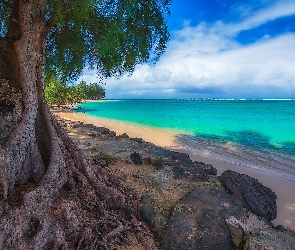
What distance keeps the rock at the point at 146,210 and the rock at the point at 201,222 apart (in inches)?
18.9

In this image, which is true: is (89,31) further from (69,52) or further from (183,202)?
(183,202)

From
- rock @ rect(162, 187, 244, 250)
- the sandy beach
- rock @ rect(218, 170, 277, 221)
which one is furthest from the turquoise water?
rock @ rect(162, 187, 244, 250)

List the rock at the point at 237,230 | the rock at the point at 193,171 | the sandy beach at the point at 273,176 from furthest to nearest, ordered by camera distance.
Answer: the rock at the point at 193,171 < the sandy beach at the point at 273,176 < the rock at the point at 237,230

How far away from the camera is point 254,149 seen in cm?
2019

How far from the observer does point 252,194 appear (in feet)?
27.1

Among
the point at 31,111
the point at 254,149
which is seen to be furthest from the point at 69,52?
the point at 254,149

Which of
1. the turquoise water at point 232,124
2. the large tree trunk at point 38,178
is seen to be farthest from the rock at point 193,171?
the turquoise water at point 232,124

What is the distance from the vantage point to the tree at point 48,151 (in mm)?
4402

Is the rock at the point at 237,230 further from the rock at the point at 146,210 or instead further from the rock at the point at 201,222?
the rock at the point at 146,210

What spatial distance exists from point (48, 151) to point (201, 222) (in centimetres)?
378

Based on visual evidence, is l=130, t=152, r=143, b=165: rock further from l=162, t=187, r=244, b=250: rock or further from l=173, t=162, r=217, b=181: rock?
l=162, t=187, r=244, b=250: rock

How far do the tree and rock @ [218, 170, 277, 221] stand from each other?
3724mm

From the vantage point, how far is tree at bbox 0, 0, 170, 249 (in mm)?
4402

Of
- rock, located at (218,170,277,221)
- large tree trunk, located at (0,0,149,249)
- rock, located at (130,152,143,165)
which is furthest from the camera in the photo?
rock, located at (130,152,143,165)
